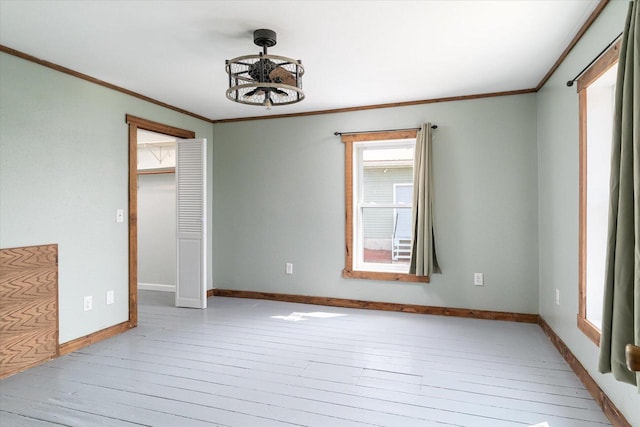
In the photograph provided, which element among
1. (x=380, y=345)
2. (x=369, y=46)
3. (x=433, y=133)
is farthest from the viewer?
(x=433, y=133)

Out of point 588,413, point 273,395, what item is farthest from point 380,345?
point 588,413

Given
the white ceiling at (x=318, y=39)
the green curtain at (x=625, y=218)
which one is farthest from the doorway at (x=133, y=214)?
the green curtain at (x=625, y=218)

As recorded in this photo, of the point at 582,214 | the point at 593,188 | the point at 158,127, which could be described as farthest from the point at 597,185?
the point at 158,127

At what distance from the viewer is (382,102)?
4.24m

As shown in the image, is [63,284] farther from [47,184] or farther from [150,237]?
[150,237]

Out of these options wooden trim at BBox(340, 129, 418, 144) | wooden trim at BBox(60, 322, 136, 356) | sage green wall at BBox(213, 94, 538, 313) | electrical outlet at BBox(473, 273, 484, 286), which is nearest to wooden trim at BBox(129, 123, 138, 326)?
wooden trim at BBox(60, 322, 136, 356)

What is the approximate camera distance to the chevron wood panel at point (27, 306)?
2.68 meters

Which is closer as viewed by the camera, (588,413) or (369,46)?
(588,413)

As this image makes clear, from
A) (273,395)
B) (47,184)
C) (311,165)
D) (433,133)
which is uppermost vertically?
(433,133)

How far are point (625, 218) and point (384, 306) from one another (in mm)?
3072

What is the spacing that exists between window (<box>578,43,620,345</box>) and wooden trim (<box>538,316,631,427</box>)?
29cm

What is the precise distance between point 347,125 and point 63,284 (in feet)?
10.6

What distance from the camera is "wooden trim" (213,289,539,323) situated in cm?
391

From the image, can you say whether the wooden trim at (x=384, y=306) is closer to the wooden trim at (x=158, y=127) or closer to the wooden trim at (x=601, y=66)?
→ the wooden trim at (x=158, y=127)
